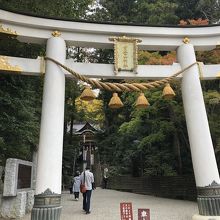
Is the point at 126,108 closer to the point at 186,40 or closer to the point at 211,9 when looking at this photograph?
the point at 211,9

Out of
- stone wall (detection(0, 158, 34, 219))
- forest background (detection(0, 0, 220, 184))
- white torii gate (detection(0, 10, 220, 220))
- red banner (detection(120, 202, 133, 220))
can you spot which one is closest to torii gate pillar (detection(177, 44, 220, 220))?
white torii gate (detection(0, 10, 220, 220))

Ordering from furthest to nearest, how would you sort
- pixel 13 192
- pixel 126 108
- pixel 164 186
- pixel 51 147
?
pixel 126 108
pixel 164 186
pixel 13 192
pixel 51 147

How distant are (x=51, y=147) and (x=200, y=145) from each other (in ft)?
13.0

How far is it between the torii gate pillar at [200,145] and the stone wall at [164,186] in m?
7.01

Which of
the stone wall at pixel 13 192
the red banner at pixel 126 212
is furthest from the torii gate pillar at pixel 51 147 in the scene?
the red banner at pixel 126 212

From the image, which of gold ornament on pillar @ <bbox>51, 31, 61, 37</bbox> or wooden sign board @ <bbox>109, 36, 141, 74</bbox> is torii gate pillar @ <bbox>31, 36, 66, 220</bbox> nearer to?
gold ornament on pillar @ <bbox>51, 31, 61, 37</bbox>

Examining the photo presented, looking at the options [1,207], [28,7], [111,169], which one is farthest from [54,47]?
[111,169]

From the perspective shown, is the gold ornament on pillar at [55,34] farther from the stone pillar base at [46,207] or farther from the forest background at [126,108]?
the stone pillar base at [46,207]

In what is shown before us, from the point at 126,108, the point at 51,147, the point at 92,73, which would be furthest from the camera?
the point at 126,108

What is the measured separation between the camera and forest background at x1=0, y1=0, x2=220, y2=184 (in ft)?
34.8

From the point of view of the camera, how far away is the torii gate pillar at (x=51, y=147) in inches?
291

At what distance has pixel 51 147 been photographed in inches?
304

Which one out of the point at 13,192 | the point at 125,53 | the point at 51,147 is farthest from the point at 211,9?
the point at 13,192

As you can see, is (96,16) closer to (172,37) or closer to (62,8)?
(62,8)
